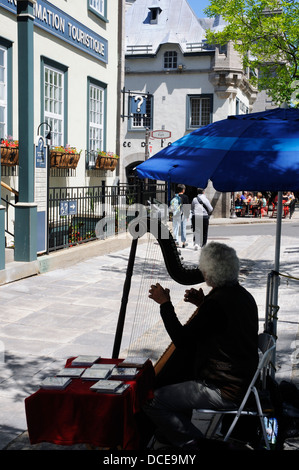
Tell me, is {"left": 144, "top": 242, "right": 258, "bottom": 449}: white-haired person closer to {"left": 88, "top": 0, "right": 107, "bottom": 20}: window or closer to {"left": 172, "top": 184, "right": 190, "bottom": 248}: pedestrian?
{"left": 172, "top": 184, "right": 190, "bottom": 248}: pedestrian

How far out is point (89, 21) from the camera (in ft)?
51.0

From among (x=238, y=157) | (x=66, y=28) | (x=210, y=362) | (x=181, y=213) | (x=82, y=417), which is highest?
(x=66, y=28)

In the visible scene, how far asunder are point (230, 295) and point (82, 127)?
12.6 meters

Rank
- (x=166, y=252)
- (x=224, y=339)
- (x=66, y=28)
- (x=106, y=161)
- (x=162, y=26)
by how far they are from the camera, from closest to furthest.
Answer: (x=224, y=339), (x=166, y=252), (x=66, y=28), (x=106, y=161), (x=162, y=26)

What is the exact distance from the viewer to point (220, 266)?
12.5ft

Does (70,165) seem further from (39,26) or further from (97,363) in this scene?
(97,363)

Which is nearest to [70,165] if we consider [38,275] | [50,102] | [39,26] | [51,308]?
[50,102]

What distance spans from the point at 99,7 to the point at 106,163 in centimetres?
458

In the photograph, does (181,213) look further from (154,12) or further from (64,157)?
(154,12)

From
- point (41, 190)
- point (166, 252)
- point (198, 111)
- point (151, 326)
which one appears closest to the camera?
point (166, 252)

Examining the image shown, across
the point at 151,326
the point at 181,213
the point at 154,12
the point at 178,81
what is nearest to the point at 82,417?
the point at 151,326

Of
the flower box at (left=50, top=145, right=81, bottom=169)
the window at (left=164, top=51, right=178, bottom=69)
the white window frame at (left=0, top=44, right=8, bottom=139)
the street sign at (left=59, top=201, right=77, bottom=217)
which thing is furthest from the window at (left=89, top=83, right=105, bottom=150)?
the window at (left=164, top=51, right=178, bottom=69)

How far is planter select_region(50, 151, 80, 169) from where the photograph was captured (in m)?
13.2

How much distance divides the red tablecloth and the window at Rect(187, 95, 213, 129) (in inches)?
1082
